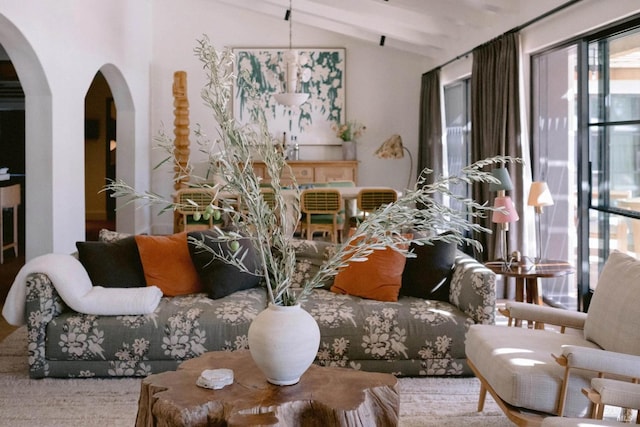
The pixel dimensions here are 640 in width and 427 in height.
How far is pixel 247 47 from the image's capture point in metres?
11.3

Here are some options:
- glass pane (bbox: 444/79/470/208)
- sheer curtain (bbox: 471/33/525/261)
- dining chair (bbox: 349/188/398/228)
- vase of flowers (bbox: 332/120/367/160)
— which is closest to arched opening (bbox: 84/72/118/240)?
vase of flowers (bbox: 332/120/367/160)

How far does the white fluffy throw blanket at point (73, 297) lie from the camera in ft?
13.5

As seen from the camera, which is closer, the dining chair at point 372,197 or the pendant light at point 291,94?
the dining chair at point 372,197

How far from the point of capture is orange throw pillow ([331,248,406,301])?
14.7 feet

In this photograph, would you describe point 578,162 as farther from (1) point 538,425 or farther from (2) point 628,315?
(1) point 538,425

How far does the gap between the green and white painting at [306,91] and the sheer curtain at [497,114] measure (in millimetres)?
3844

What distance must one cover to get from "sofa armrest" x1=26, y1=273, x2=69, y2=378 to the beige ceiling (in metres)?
4.67

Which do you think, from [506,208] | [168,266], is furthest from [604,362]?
[168,266]

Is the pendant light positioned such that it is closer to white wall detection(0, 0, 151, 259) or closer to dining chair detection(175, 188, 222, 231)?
dining chair detection(175, 188, 222, 231)

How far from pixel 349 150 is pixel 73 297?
297 inches

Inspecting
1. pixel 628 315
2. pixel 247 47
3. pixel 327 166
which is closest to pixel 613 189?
pixel 628 315

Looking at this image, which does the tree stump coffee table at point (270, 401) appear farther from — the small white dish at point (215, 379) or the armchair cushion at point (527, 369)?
the armchair cushion at point (527, 369)

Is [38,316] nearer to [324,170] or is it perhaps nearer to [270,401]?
[270,401]

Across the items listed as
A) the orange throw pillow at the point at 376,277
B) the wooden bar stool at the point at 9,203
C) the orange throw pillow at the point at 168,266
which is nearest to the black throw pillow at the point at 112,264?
the orange throw pillow at the point at 168,266
